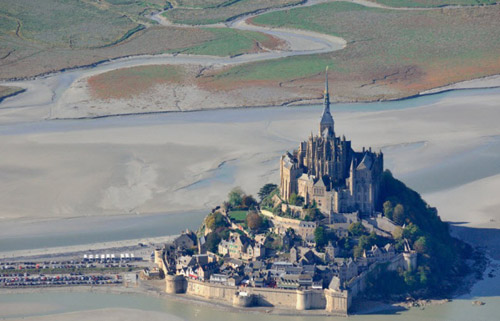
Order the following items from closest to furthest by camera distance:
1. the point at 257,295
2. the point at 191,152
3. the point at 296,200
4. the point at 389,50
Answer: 1. the point at 257,295
2. the point at 296,200
3. the point at 191,152
4. the point at 389,50

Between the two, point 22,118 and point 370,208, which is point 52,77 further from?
point 370,208

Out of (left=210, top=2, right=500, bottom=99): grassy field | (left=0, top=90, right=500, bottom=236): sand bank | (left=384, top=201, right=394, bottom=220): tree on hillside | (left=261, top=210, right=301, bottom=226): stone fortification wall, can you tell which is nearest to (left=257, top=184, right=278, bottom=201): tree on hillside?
(left=261, top=210, right=301, bottom=226): stone fortification wall

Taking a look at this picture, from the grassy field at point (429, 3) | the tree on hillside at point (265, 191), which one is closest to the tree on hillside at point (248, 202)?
the tree on hillside at point (265, 191)

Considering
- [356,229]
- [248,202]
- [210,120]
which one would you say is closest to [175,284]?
[248,202]

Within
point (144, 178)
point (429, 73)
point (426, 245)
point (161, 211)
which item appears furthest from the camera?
point (429, 73)

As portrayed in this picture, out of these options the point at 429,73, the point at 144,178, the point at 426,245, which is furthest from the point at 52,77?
the point at 426,245

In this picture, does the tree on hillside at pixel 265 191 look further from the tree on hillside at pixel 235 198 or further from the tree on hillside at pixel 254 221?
the tree on hillside at pixel 254 221

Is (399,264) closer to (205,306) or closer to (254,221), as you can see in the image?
(254,221)
